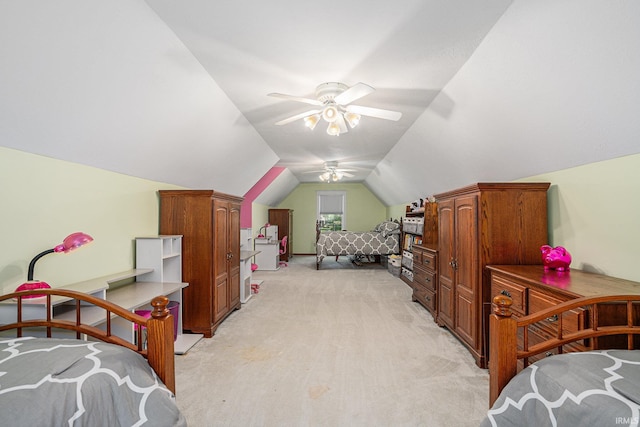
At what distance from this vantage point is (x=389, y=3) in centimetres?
176

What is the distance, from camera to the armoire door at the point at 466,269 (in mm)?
2701

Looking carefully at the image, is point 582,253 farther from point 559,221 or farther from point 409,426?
point 409,426

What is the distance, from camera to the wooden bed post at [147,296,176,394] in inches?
55.3

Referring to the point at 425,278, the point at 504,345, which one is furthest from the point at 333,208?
the point at 504,345

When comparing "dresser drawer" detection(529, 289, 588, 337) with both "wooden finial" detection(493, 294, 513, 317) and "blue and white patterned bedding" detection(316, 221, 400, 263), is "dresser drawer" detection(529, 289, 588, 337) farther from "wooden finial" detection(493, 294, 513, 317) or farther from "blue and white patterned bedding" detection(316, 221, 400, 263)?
"blue and white patterned bedding" detection(316, 221, 400, 263)

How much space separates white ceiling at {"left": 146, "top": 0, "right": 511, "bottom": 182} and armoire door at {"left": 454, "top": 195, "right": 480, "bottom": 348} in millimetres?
1193

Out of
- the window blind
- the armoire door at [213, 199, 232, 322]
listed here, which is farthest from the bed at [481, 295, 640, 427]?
the window blind

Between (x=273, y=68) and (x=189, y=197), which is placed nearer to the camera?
(x=273, y=68)

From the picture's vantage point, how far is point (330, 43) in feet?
7.05

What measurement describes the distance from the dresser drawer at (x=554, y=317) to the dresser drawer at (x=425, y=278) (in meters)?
1.85

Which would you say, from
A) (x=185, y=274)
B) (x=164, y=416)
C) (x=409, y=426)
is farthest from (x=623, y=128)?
(x=185, y=274)

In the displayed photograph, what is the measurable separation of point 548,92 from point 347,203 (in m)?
8.27

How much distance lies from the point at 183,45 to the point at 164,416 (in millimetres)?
2247

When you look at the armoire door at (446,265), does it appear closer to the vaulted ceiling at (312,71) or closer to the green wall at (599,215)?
the vaulted ceiling at (312,71)
